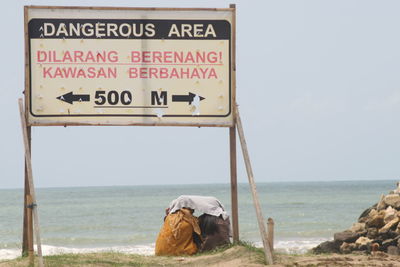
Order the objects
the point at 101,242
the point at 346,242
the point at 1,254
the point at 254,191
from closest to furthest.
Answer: the point at 254,191 → the point at 346,242 → the point at 1,254 → the point at 101,242

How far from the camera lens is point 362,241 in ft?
50.3

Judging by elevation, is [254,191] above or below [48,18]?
below

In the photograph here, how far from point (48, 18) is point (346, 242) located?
864cm

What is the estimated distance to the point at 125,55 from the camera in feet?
38.7

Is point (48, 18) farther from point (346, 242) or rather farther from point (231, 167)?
point (346, 242)

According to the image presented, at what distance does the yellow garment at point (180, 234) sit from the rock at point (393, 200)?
5964 mm

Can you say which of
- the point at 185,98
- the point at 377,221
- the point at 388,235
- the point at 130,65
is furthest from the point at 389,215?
the point at 130,65

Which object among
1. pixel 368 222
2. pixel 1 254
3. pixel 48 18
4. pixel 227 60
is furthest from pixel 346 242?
pixel 1 254

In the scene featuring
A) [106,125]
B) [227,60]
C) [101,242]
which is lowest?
[101,242]

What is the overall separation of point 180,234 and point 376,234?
517 centimetres

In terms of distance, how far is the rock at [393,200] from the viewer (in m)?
16.5

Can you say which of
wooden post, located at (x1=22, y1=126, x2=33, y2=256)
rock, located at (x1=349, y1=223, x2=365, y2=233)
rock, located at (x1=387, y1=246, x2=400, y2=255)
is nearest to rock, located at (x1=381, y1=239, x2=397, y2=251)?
rock, located at (x1=387, y1=246, x2=400, y2=255)

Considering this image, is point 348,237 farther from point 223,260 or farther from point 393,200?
point 223,260

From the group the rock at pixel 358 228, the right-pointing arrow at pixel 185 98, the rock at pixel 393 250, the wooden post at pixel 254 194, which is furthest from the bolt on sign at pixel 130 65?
the rock at pixel 358 228
